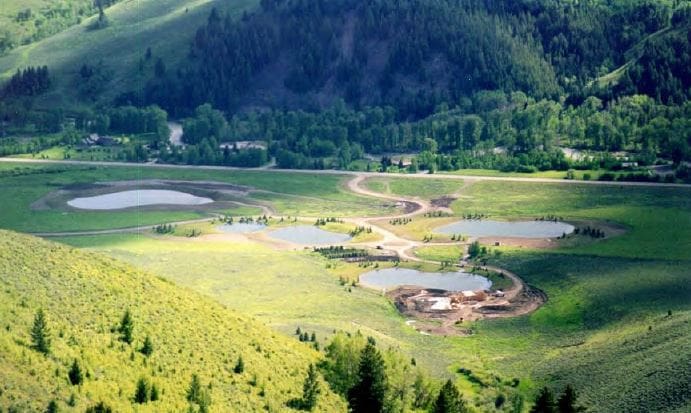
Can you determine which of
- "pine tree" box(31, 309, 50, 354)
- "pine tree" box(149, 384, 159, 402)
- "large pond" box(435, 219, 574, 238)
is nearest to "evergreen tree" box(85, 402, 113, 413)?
"pine tree" box(149, 384, 159, 402)

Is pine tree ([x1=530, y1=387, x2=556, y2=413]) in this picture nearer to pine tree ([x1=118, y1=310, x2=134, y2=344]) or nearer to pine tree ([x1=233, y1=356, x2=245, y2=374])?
pine tree ([x1=233, y1=356, x2=245, y2=374])

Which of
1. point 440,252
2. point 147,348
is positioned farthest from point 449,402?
point 440,252

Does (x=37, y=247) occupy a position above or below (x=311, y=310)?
above

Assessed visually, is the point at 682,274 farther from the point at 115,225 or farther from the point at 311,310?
the point at 115,225

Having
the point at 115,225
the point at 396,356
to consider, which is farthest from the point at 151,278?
the point at 115,225

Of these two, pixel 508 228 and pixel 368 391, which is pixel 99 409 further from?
pixel 508 228

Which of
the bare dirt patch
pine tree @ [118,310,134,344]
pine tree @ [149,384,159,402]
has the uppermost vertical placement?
pine tree @ [118,310,134,344]
